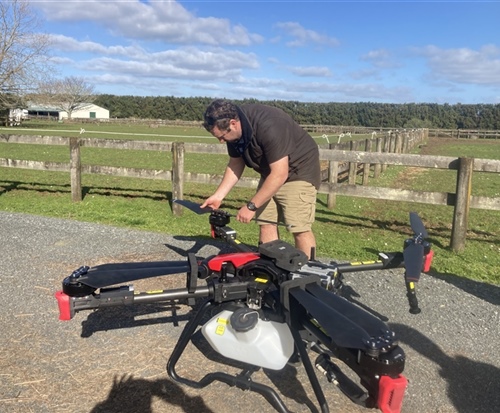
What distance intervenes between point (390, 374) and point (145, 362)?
2.23m

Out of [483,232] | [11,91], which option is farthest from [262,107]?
[11,91]

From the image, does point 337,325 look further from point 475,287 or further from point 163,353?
point 475,287

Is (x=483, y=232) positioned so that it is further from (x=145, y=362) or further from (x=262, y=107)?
(x=145, y=362)

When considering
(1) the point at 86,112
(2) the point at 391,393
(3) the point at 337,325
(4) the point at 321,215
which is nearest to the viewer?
(2) the point at 391,393

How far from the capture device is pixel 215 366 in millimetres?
3404

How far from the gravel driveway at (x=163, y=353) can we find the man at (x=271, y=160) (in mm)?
1024

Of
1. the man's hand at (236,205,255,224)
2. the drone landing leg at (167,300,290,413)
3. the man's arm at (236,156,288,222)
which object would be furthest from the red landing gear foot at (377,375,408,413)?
the man's arm at (236,156,288,222)

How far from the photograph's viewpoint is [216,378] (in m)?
3.03

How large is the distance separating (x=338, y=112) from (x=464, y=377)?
357 feet

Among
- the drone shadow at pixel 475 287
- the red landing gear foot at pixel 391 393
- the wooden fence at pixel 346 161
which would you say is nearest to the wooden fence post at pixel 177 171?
the wooden fence at pixel 346 161

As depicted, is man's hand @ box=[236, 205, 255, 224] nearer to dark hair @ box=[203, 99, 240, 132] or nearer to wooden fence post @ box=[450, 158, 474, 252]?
dark hair @ box=[203, 99, 240, 132]

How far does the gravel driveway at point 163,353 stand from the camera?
119 inches

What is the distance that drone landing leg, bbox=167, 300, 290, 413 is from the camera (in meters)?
2.85

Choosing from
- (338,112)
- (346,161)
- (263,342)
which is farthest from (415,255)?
(338,112)
